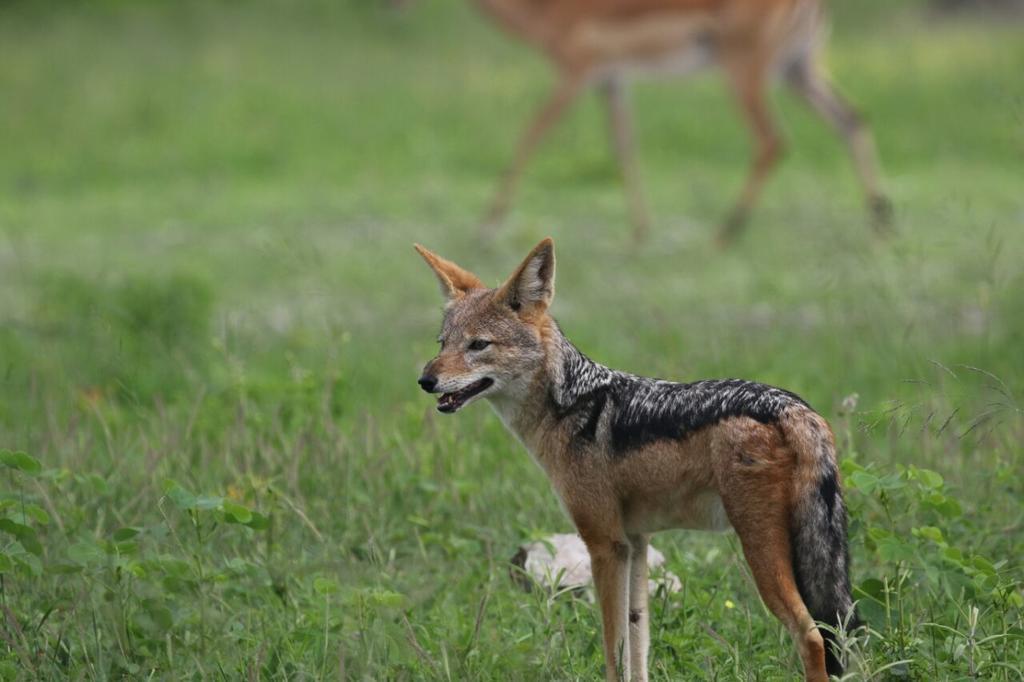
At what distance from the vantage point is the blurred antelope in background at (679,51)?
43.0 ft

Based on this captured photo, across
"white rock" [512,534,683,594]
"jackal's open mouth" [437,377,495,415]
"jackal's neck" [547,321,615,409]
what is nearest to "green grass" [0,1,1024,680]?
"white rock" [512,534,683,594]

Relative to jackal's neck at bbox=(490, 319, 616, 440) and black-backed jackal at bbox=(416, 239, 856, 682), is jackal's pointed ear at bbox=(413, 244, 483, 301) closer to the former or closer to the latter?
black-backed jackal at bbox=(416, 239, 856, 682)

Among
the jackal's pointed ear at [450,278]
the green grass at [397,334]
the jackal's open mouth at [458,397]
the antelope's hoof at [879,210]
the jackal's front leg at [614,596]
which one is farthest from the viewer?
the antelope's hoof at [879,210]

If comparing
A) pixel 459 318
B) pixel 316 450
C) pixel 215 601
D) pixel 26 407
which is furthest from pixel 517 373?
pixel 26 407

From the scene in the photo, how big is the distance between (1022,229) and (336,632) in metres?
8.37

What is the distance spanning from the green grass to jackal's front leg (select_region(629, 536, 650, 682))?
15 centimetres

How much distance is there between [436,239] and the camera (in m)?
12.4

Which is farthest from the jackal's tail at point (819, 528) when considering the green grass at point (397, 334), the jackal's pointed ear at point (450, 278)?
the jackal's pointed ear at point (450, 278)

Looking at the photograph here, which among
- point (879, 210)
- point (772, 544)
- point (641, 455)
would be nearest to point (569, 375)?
point (641, 455)

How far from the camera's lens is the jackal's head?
13.4 ft

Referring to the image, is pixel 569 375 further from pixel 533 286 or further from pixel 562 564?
pixel 562 564

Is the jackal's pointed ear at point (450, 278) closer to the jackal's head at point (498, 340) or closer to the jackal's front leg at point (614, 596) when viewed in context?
the jackal's head at point (498, 340)

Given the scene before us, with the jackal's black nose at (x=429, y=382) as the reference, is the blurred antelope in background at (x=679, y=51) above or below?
below

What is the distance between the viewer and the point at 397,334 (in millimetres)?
8820
